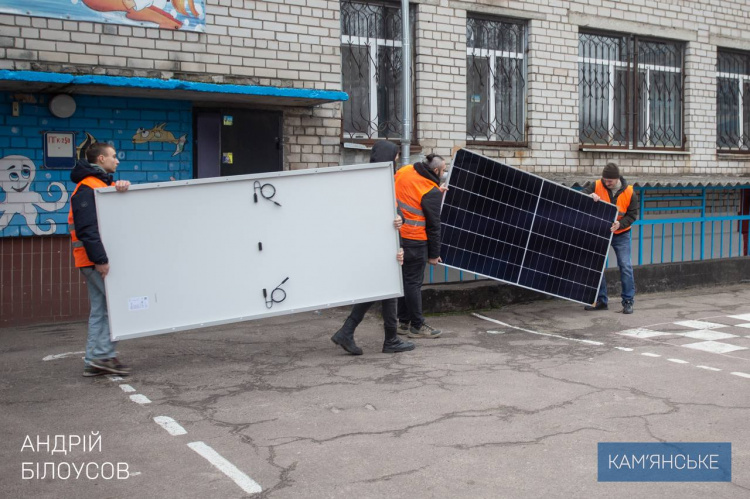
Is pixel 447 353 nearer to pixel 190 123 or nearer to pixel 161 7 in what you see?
pixel 190 123

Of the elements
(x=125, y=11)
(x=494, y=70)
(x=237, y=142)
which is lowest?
(x=237, y=142)

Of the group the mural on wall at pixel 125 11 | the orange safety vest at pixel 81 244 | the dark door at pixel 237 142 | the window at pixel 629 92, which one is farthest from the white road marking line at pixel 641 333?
the mural on wall at pixel 125 11

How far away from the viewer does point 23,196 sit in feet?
29.5

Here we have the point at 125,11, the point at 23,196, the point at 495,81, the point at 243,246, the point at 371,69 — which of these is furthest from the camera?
the point at 495,81

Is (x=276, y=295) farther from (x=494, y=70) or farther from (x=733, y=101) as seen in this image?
(x=733, y=101)

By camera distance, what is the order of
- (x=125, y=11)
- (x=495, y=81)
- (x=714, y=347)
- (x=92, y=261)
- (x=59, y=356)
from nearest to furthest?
(x=92, y=261) → (x=59, y=356) → (x=714, y=347) → (x=125, y=11) → (x=495, y=81)

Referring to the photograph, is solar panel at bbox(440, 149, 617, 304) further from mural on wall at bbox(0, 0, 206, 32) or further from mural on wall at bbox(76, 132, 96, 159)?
mural on wall at bbox(76, 132, 96, 159)

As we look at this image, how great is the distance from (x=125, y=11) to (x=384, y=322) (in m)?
4.80

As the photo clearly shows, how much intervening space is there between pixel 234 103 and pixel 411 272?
3549 millimetres

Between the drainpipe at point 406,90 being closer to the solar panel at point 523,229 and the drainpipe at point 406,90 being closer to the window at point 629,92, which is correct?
the solar panel at point 523,229

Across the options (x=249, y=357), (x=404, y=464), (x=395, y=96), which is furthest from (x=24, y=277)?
(x=404, y=464)

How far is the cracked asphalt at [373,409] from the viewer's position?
A: 4.24 meters

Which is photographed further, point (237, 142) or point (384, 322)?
point (237, 142)

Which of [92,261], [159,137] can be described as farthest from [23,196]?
[92,261]
